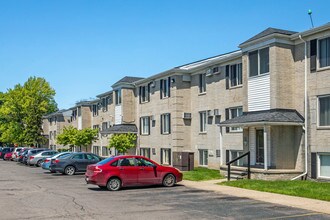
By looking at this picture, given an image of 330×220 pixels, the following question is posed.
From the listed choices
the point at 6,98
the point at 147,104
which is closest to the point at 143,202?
the point at 147,104

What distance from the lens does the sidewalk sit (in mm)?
14188

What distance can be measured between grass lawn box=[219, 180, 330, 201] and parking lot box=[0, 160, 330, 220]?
7.15ft

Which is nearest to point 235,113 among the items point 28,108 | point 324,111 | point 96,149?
point 324,111

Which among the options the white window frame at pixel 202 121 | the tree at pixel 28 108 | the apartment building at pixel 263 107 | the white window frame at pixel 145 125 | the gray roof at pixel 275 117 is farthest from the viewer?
the tree at pixel 28 108

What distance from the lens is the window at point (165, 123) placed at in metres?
34.4

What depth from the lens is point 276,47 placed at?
72.4 ft

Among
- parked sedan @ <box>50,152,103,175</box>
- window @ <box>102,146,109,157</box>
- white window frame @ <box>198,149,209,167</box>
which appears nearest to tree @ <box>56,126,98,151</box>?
window @ <box>102,146,109,157</box>

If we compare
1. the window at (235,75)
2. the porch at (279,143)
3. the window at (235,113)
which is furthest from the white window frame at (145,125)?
the porch at (279,143)

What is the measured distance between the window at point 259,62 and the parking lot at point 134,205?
7564 millimetres

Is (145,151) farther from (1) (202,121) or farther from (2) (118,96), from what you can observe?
(1) (202,121)

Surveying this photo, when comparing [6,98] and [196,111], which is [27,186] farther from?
[6,98]

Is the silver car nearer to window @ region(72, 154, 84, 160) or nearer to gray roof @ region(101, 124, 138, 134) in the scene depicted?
gray roof @ region(101, 124, 138, 134)

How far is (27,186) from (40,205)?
23.0 feet

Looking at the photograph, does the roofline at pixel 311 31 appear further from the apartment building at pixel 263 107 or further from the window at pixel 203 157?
the window at pixel 203 157
